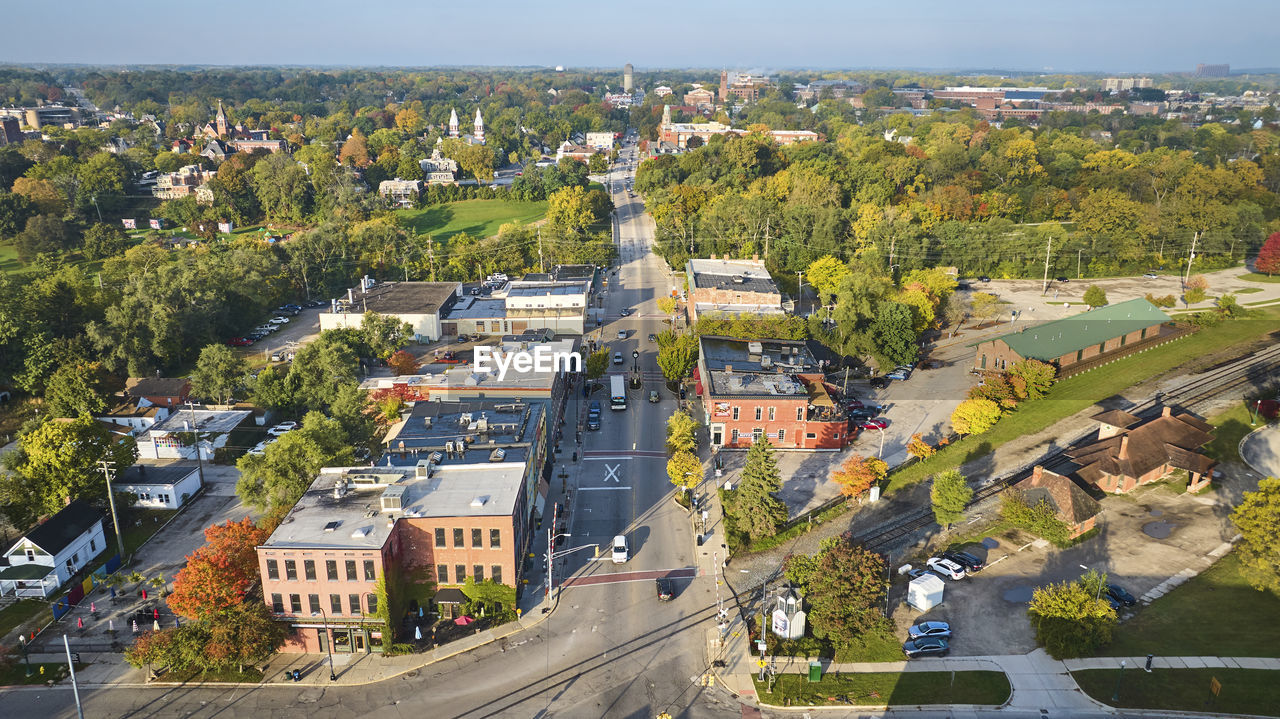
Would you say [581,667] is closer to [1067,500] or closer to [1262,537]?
[1067,500]

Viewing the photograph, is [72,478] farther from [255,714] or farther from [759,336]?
[759,336]

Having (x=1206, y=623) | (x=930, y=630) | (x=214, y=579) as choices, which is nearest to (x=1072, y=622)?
(x=930, y=630)

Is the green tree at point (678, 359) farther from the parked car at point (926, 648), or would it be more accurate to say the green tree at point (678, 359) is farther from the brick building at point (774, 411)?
the parked car at point (926, 648)

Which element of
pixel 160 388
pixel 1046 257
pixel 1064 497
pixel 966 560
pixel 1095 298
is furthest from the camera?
pixel 1046 257

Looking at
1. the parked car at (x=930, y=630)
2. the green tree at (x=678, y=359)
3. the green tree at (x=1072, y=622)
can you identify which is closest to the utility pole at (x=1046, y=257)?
the green tree at (x=678, y=359)

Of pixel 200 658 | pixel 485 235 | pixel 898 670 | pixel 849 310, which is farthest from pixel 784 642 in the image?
pixel 485 235

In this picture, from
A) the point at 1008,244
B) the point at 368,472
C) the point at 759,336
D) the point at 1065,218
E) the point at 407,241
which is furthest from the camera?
the point at 1065,218

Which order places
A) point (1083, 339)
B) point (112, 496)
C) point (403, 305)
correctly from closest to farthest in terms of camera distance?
point (112, 496) < point (1083, 339) < point (403, 305)
